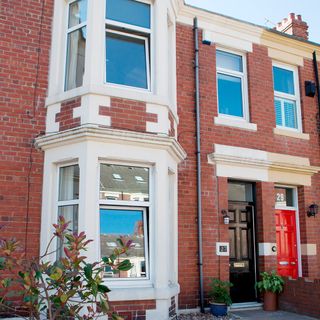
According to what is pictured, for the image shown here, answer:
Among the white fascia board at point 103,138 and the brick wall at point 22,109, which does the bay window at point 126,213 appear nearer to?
the white fascia board at point 103,138

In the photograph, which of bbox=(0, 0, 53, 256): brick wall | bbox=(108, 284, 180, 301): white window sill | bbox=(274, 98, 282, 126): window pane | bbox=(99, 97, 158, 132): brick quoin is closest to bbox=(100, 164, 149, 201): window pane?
bbox=(99, 97, 158, 132): brick quoin

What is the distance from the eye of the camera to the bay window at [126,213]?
662 centimetres

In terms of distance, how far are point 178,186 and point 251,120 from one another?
2558 millimetres

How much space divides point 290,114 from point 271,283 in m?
4.27

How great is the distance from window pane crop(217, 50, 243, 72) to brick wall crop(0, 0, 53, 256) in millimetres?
3936

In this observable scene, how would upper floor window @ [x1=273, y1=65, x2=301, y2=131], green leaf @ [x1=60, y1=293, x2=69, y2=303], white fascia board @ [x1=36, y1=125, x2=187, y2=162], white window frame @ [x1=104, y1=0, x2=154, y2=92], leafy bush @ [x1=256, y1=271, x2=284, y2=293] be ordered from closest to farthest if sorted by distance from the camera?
green leaf @ [x1=60, y1=293, x2=69, y2=303] < white fascia board @ [x1=36, y1=125, x2=187, y2=162] < white window frame @ [x1=104, y1=0, x2=154, y2=92] < leafy bush @ [x1=256, y1=271, x2=284, y2=293] < upper floor window @ [x1=273, y1=65, x2=301, y2=131]

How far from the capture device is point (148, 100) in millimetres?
7105

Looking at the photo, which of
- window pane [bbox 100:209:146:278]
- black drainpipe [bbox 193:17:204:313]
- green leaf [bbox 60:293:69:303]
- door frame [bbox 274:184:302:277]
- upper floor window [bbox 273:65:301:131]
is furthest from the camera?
upper floor window [bbox 273:65:301:131]

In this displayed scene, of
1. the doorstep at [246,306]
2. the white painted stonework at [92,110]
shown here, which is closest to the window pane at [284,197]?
the doorstep at [246,306]

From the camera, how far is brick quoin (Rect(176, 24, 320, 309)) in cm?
799

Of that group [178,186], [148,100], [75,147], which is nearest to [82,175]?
[75,147]

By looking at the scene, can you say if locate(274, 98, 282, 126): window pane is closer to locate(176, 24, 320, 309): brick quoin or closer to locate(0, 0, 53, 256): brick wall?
locate(176, 24, 320, 309): brick quoin

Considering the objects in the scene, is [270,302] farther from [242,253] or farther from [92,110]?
[92,110]

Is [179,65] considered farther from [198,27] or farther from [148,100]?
[148,100]
